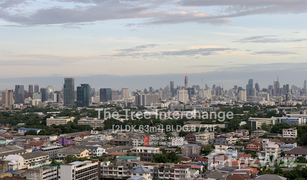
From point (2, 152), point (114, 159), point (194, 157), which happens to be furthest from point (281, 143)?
point (2, 152)

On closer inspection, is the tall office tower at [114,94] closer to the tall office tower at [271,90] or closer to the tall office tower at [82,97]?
the tall office tower at [82,97]

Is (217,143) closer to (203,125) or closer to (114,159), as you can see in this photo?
(114,159)

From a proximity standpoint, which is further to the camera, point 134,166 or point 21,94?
point 21,94

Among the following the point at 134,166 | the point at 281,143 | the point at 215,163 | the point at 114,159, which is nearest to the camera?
the point at 134,166

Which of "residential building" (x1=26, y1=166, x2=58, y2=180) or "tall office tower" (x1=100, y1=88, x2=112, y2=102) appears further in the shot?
"tall office tower" (x1=100, y1=88, x2=112, y2=102)

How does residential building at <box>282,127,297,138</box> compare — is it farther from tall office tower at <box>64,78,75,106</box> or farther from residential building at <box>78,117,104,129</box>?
tall office tower at <box>64,78,75,106</box>

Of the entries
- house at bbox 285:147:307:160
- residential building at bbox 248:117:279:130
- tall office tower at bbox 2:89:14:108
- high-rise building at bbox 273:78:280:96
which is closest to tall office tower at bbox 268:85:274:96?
high-rise building at bbox 273:78:280:96

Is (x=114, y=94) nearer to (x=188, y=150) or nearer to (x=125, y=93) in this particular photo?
(x=125, y=93)
